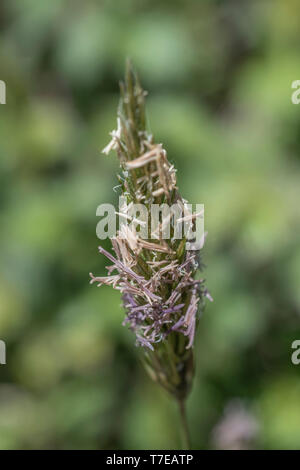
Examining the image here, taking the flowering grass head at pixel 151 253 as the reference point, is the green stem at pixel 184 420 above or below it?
below

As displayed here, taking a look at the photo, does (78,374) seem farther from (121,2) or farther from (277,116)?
(121,2)

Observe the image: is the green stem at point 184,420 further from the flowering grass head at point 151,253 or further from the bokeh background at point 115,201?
the bokeh background at point 115,201

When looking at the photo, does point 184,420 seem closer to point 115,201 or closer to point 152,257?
point 152,257

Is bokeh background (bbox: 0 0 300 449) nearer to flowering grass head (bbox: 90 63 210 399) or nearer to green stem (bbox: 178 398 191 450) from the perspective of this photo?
green stem (bbox: 178 398 191 450)

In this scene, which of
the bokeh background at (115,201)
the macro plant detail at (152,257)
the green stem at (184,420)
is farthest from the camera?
the bokeh background at (115,201)

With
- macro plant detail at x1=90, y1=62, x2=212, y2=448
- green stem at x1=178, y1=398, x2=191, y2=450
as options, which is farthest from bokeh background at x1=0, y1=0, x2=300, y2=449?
macro plant detail at x1=90, y1=62, x2=212, y2=448

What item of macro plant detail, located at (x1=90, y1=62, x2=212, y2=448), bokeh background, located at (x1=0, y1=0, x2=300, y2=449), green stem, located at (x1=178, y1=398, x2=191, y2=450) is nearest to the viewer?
macro plant detail, located at (x1=90, y1=62, x2=212, y2=448)

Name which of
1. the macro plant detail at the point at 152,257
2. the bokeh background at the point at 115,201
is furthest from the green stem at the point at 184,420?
the bokeh background at the point at 115,201
